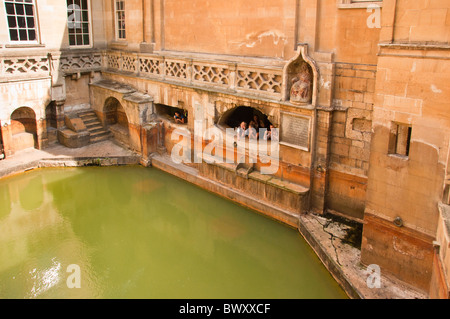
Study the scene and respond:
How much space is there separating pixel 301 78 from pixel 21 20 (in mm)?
8422

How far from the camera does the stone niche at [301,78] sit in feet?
27.2

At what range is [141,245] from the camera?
845cm

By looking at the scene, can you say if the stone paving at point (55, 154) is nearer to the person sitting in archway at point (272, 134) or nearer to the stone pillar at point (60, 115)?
the stone pillar at point (60, 115)

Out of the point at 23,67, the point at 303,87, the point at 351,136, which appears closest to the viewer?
the point at 351,136

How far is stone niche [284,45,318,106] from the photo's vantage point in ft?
27.2

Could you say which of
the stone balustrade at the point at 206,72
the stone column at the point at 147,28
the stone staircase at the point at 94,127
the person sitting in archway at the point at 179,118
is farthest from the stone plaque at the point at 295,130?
the stone staircase at the point at 94,127

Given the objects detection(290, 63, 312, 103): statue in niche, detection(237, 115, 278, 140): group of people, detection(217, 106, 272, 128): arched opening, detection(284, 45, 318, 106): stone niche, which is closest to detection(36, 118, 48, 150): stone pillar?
detection(217, 106, 272, 128): arched opening

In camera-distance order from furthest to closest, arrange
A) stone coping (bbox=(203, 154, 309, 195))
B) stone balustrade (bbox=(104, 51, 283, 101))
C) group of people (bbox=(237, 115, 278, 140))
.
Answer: group of people (bbox=(237, 115, 278, 140)) < stone balustrade (bbox=(104, 51, 283, 101)) < stone coping (bbox=(203, 154, 309, 195))

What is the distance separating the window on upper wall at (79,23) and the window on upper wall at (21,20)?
1.12 m

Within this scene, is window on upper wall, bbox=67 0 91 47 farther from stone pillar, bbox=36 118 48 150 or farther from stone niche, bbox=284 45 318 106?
stone niche, bbox=284 45 318 106

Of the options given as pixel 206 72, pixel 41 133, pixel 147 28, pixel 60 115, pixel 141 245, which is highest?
pixel 147 28

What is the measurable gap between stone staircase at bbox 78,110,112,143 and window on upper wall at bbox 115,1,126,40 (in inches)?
105

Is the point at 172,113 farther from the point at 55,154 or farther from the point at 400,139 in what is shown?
the point at 400,139

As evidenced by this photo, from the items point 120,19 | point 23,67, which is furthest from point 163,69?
point 23,67
